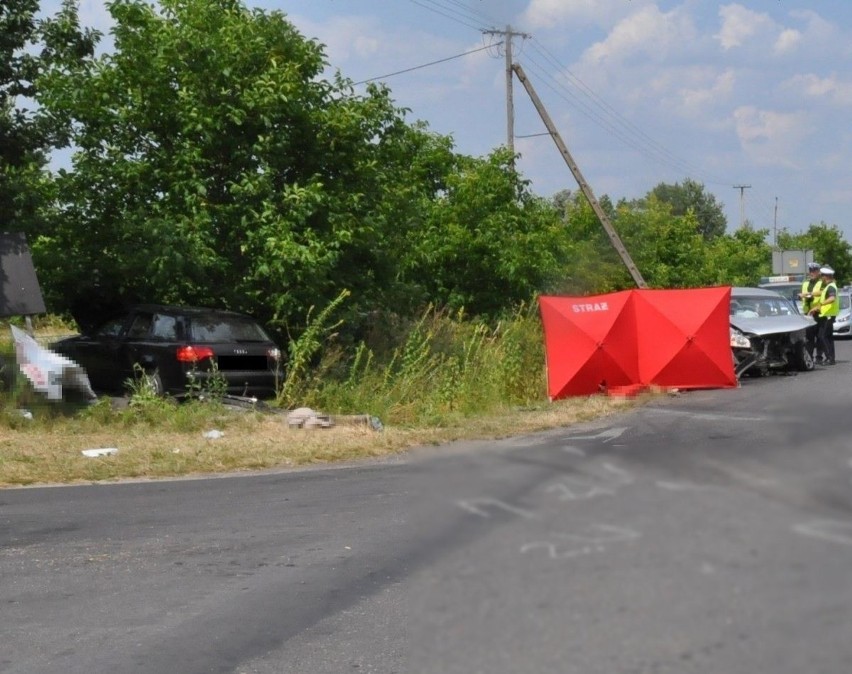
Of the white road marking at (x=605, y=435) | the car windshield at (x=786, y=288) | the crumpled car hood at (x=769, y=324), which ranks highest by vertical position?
the car windshield at (x=786, y=288)

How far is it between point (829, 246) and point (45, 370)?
8508 cm

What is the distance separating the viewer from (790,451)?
1396 mm

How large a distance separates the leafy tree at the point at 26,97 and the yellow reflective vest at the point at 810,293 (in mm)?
13018

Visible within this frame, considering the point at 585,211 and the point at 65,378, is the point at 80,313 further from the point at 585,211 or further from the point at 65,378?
the point at 585,211

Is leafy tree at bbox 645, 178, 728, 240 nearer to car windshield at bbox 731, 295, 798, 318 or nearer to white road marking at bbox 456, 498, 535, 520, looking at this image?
car windshield at bbox 731, 295, 798, 318

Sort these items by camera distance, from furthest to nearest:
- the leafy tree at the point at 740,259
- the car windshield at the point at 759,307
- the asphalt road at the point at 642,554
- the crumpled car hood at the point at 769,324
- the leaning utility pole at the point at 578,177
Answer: the leafy tree at the point at 740,259 → the leaning utility pole at the point at 578,177 → the car windshield at the point at 759,307 → the crumpled car hood at the point at 769,324 → the asphalt road at the point at 642,554

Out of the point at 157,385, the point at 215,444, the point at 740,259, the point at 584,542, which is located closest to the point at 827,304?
the point at 157,385

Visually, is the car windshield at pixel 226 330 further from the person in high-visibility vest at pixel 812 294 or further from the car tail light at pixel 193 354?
the person in high-visibility vest at pixel 812 294

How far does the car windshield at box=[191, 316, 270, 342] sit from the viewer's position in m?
16.3

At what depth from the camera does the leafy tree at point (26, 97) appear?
16.0 m

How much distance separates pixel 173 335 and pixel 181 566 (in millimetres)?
9145

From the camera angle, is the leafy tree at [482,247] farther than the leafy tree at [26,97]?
Yes

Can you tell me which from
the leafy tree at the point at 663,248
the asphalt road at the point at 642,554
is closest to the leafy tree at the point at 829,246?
the leafy tree at the point at 663,248

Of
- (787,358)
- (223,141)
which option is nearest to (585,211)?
(787,358)
